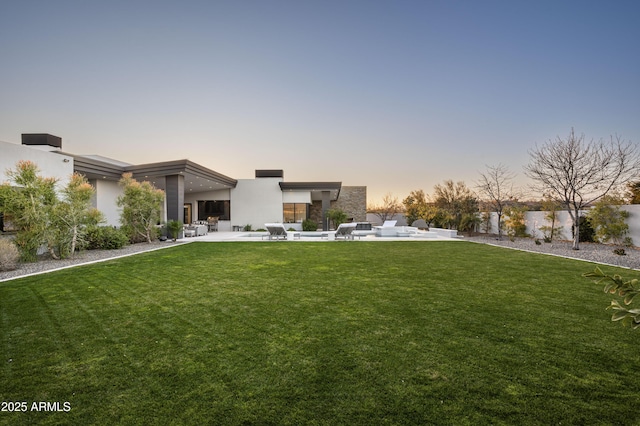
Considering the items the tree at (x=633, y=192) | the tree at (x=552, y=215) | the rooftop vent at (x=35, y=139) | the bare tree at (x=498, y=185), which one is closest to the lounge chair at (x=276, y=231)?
the bare tree at (x=498, y=185)

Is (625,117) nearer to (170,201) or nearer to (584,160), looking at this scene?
(584,160)

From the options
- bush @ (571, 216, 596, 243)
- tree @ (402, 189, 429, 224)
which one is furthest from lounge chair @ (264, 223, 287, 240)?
bush @ (571, 216, 596, 243)

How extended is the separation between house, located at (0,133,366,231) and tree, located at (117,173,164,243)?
5.26 ft

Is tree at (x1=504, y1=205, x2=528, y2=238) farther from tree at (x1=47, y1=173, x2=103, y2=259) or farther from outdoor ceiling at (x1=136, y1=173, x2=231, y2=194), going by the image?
tree at (x1=47, y1=173, x2=103, y2=259)

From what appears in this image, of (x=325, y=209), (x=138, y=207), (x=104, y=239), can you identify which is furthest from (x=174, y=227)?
(x=325, y=209)

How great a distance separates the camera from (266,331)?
3340 mm

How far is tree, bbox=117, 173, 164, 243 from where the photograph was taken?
12852 millimetres

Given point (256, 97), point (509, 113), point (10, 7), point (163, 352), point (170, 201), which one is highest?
point (10, 7)

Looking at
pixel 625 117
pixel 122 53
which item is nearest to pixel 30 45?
pixel 122 53

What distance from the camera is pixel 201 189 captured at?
22328 mm

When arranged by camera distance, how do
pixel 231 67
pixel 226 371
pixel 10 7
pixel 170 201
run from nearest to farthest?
1. pixel 226 371
2. pixel 10 7
3. pixel 231 67
4. pixel 170 201

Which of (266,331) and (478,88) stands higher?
(478,88)

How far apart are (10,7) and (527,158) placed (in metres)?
21.1

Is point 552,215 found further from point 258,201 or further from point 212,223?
point 212,223
